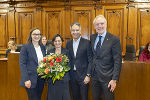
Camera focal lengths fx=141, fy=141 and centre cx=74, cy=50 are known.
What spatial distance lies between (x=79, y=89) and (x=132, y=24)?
13.5 ft

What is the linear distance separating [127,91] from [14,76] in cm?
206

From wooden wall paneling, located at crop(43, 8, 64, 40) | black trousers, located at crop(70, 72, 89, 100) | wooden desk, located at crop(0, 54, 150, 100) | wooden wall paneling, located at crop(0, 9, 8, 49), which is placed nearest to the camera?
black trousers, located at crop(70, 72, 89, 100)

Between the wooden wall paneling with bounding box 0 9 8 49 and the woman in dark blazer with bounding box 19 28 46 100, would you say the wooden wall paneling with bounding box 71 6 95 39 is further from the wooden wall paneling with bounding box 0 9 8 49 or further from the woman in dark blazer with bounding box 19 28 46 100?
the woman in dark blazer with bounding box 19 28 46 100

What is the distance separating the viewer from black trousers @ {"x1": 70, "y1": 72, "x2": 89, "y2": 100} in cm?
206

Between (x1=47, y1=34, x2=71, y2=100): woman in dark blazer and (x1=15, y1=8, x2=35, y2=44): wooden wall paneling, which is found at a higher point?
(x1=15, y1=8, x2=35, y2=44): wooden wall paneling

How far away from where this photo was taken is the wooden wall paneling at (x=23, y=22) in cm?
575

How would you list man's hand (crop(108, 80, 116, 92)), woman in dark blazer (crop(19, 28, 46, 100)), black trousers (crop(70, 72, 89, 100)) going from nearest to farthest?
man's hand (crop(108, 80, 116, 92)), woman in dark blazer (crop(19, 28, 46, 100)), black trousers (crop(70, 72, 89, 100))

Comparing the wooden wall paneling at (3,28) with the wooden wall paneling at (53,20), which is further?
the wooden wall paneling at (3,28)

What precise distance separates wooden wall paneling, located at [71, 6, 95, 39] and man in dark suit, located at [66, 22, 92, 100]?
3.41 metres

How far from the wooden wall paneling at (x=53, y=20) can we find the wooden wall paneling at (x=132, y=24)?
257 centimetres

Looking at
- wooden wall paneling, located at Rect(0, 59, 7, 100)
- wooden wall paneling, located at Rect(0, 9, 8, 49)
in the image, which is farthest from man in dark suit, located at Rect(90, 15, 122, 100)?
wooden wall paneling, located at Rect(0, 9, 8, 49)

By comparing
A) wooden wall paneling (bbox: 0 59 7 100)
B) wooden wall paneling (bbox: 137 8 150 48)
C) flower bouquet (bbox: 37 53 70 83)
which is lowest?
wooden wall paneling (bbox: 0 59 7 100)

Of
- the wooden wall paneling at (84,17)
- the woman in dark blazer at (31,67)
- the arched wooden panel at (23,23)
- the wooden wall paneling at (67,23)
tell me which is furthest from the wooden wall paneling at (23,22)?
the woman in dark blazer at (31,67)

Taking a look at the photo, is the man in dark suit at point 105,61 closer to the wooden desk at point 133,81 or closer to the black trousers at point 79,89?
the black trousers at point 79,89
